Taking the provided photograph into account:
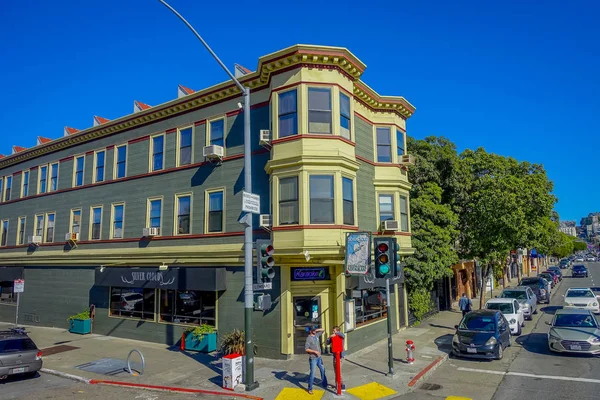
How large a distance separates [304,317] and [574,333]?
1021 centimetres

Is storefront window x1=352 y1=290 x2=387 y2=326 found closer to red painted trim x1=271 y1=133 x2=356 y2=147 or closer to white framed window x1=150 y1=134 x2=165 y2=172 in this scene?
red painted trim x1=271 y1=133 x2=356 y2=147

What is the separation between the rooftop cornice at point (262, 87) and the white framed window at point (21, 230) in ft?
17.9

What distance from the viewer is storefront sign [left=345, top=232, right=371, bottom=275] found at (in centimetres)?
1420

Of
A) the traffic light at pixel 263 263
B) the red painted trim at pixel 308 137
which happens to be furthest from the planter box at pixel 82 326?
the red painted trim at pixel 308 137

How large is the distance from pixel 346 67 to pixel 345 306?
375 inches

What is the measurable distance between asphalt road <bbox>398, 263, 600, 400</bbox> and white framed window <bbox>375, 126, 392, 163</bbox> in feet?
31.3

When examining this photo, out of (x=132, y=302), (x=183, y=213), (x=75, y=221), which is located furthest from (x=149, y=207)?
(x=75, y=221)

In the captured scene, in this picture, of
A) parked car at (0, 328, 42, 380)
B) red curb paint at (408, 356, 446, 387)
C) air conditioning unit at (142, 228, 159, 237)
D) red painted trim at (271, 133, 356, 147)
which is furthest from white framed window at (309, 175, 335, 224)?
parked car at (0, 328, 42, 380)

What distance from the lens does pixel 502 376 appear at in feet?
43.3

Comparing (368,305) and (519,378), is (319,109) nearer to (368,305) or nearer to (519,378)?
(368,305)

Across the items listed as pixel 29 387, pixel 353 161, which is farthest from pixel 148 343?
pixel 353 161

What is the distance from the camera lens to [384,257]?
12508mm

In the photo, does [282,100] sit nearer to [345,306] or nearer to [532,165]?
[345,306]

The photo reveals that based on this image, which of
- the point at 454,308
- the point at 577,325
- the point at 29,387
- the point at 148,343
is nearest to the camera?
the point at 29,387
